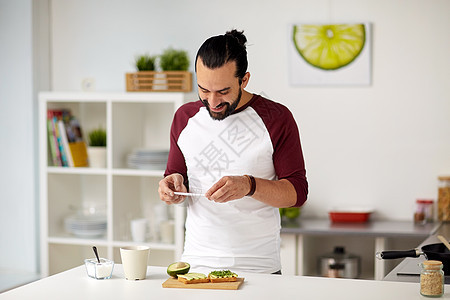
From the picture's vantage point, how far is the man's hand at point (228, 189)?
2.08 metres

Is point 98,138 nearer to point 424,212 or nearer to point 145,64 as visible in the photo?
point 145,64

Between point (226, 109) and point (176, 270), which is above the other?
point (226, 109)

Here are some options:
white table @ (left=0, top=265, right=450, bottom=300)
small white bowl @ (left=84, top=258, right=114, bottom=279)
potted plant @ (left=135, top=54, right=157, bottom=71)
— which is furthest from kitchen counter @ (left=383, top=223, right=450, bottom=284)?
potted plant @ (left=135, top=54, right=157, bottom=71)

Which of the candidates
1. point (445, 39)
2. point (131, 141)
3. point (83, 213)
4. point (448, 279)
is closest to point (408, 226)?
point (445, 39)

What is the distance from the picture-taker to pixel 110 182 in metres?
4.05

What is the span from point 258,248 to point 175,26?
2277 millimetres

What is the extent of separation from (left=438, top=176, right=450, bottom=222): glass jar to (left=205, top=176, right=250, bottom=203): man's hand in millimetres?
2028

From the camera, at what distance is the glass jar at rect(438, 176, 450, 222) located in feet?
12.4

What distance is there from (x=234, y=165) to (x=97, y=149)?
205cm

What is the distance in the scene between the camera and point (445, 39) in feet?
12.5

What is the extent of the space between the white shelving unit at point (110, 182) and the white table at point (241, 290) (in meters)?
1.86

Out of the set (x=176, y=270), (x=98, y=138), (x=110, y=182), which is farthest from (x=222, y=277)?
(x=98, y=138)

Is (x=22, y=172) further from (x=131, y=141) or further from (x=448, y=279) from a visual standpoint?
(x=448, y=279)

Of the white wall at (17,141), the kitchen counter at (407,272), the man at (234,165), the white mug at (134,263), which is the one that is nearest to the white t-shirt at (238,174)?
the man at (234,165)
